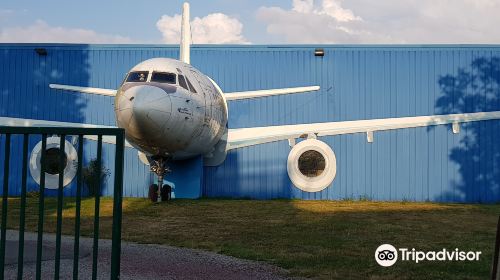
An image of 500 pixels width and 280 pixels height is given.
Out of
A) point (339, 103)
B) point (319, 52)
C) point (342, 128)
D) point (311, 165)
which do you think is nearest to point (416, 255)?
point (342, 128)

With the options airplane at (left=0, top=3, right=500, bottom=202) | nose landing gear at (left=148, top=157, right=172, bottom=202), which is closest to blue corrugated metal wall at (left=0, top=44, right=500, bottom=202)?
airplane at (left=0, top=3, right=500, bottom=202)

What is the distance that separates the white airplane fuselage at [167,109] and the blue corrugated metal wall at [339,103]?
15.5ft

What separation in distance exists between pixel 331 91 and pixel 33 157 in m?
12.5

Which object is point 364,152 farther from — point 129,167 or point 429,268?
point 429,268

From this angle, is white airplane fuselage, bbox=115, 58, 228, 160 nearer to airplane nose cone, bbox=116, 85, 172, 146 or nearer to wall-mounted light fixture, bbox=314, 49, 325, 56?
airplane nose cone, bbox=116, 85, 172, 146

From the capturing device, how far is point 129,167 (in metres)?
21.2

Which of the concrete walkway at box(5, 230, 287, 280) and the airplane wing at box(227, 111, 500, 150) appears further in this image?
the airplane wing at box(227, 111, 500, 150)

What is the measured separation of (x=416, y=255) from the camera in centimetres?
808

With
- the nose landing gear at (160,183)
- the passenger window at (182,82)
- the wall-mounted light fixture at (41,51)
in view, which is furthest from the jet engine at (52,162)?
the passenger window at (182,82)

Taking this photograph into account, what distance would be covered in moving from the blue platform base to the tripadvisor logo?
35.9 ft

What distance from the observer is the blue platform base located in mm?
18594

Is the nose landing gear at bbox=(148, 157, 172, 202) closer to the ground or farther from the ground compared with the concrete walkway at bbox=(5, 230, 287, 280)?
farther from the ground

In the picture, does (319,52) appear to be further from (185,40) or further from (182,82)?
(182,82)

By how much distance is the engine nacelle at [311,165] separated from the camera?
20.0 metres
